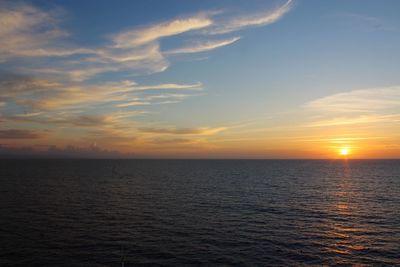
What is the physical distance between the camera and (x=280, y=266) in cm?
3550

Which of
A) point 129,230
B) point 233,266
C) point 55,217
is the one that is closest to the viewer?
point 233,266

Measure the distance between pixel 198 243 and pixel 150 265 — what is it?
9.28m

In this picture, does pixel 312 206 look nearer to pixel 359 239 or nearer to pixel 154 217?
pixel 359 239

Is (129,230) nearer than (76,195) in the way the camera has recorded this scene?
Yes

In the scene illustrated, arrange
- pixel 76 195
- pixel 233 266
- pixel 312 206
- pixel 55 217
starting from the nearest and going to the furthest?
pixel 233 266
pixel 55 217
pixel 312 206
pixel 76 195

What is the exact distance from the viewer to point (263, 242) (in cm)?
4412

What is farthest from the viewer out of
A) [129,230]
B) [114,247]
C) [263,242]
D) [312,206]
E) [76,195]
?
[76,195]

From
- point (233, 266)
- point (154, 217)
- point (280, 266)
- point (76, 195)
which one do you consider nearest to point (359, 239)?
point (280, 266)

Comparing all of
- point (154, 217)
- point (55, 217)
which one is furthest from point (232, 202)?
point (55, 217)

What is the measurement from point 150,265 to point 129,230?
15.2m

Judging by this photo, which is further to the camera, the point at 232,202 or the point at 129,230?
the point at 232,202

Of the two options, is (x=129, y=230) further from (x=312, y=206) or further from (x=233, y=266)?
(x=312, y=206)

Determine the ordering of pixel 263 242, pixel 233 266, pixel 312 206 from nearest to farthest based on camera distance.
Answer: pixel 233 266
pixel 263 242
pixel 312 206

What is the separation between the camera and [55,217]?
58.0 m
